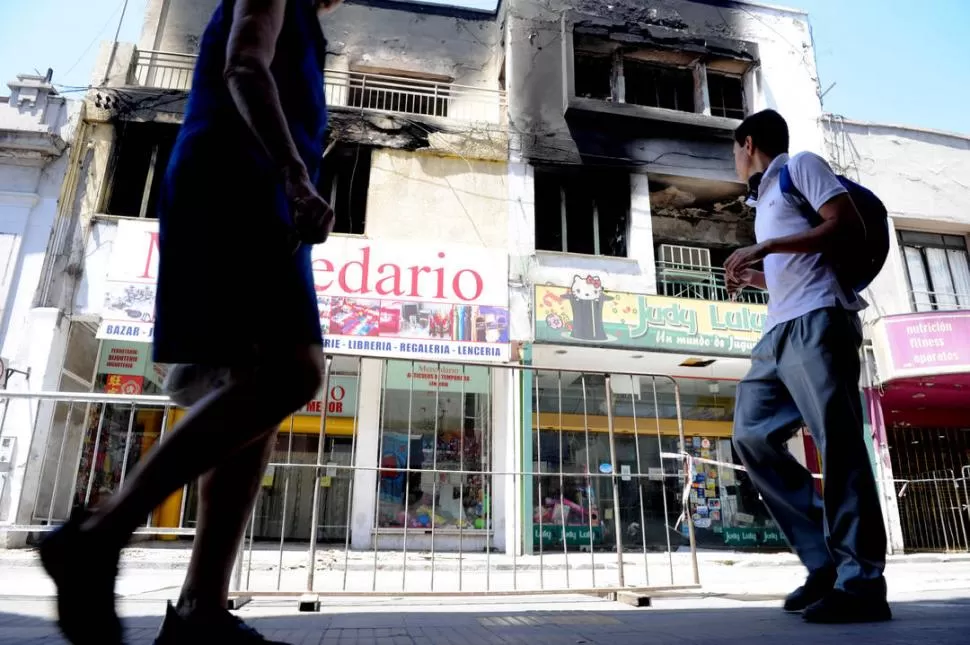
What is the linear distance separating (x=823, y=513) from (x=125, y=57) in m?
12.0

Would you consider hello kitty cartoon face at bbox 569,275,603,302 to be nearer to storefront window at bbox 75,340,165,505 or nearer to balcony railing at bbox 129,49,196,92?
Answer: storefront window at bbox 75,340,165,505

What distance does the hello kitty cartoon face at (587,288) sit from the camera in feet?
32.2

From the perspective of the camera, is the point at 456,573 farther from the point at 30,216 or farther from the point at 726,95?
the point at 726,95

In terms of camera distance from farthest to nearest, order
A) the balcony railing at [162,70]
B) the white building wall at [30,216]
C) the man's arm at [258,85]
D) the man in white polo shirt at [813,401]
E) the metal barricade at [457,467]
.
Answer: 1. the balcony railing at [162,70]
2. the white building wall at [30,216]
3. the metal barricade at [457,467]
4. the man in white polo shirt at [813,401]
5. the man's arm at [258,85]

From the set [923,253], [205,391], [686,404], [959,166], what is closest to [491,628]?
[205,391]

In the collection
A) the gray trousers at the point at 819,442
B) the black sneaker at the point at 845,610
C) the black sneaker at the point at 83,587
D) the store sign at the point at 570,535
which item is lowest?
the store sign at the point at 570,535

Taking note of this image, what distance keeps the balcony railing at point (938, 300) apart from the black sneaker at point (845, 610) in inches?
464

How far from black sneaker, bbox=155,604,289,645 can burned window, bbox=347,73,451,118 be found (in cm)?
1087

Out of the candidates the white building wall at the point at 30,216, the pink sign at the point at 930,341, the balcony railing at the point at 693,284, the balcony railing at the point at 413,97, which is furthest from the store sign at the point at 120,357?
the pink sign at the point at 930,341

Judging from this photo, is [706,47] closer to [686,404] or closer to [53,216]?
[686,404]

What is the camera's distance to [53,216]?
900cm

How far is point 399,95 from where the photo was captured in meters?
11.5

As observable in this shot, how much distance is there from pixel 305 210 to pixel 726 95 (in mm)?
13076

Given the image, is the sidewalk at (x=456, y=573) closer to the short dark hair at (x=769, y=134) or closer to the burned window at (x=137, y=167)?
the short dark hair at (x=769, y=134)
